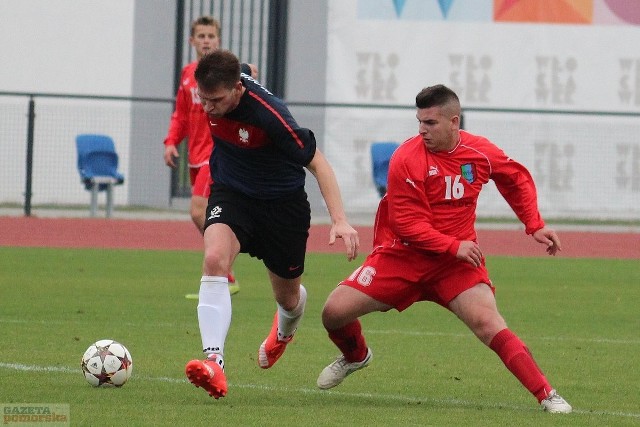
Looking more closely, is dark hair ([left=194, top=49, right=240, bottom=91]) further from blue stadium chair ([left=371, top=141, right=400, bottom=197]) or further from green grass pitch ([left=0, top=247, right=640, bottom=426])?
blue stadium chair ([left=371, top=141, right=400, bottom=197])

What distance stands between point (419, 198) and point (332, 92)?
16910mm

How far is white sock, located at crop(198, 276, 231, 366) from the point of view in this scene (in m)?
7.16

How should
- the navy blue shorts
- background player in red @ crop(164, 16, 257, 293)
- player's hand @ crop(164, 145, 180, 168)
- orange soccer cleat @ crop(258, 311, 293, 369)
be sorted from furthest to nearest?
player's hand @ crop(164, 145, 180, 168) → background player in red @ crop(164, 16, 257, 293) → orange soccer cleat @ crop(258, 311, 293, 369) → the navy blue shorts

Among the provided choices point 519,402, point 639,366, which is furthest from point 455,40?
point 519,402

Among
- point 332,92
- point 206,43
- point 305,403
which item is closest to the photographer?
point 305,403

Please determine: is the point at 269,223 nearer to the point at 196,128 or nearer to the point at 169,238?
the point at 196,128

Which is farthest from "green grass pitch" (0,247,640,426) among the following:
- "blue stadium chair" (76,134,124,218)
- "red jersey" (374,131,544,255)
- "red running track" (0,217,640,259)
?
"blue stadium chair" (76,134,124,218)

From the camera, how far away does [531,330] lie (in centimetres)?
1085

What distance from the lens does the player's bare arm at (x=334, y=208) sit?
691 cm

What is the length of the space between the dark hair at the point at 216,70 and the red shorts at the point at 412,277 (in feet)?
4.01

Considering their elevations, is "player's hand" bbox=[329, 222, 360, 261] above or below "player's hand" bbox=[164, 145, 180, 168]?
below

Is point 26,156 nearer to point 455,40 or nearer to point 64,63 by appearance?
point 64,63

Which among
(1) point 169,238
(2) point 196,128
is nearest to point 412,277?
(2) point 196,128

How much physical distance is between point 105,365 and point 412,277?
166 cm
